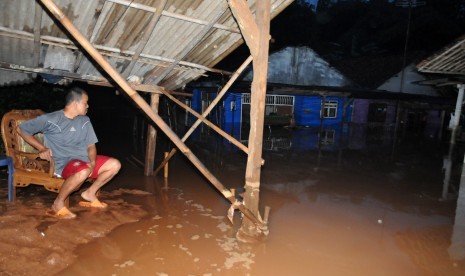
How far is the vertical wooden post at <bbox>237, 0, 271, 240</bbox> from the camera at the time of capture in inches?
142

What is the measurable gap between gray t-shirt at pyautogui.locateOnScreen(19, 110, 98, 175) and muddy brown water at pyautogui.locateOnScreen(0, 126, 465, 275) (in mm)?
830

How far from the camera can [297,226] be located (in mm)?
4828

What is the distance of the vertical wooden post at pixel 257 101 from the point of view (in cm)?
360

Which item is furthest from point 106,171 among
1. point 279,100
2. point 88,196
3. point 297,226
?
point 279,100

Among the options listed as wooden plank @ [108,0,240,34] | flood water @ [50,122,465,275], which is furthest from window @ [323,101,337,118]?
wooden plank @ [108,0,240,34]

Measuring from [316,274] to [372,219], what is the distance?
7.71ft

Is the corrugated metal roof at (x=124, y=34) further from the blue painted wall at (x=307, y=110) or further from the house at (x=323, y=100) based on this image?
the blue painted wall at (x=307, y=110)

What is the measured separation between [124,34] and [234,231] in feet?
10.8

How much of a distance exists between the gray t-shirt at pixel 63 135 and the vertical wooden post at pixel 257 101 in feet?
7.63

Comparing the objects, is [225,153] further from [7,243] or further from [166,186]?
[7,243]

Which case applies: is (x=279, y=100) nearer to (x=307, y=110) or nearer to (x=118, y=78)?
(x=307, y=110)

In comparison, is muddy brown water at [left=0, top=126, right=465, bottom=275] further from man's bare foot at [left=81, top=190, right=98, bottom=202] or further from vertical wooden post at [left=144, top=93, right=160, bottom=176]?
vertical wooden post at [left=144, top=93, right=160, bottom=176]

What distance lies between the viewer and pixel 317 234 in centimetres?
456

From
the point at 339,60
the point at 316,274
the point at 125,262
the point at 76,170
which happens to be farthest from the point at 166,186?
the point at 339,60
